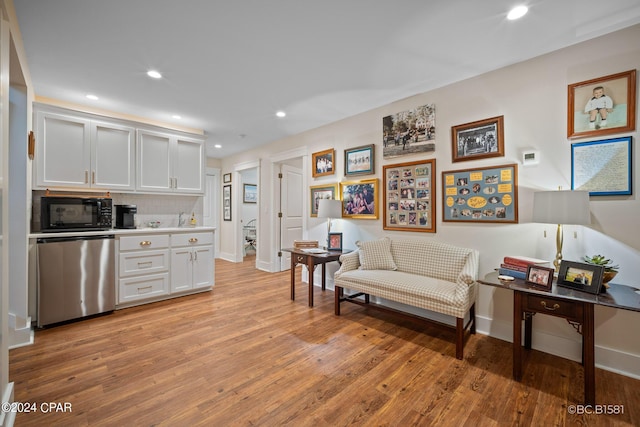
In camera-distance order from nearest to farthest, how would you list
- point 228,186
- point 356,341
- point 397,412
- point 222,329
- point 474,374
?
point 397,412
point 474,374
point 356,341
point 222,329
point 228,186

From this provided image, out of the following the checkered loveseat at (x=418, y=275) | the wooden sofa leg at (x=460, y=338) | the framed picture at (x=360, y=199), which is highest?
the framed picture at (x=360, y=199)

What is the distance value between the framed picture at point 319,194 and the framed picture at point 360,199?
150 mm

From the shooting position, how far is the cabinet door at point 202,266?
12.5ft

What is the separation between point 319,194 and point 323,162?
0.50m

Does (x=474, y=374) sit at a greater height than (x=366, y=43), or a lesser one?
lesser

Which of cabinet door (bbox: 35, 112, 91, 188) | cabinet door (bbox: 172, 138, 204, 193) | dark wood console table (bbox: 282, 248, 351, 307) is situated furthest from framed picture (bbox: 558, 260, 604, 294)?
cabinet door (bbox: 35, 112, 91, 188)

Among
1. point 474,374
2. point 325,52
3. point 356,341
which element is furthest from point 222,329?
point 325,52

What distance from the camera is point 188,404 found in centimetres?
166

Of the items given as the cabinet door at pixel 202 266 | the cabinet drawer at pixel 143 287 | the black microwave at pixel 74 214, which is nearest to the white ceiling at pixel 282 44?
the black microwave at pixel 74 214

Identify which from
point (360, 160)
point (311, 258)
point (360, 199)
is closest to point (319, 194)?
point (360, 199)

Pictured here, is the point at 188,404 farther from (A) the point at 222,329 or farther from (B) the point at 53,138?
(B) the point at 53,138

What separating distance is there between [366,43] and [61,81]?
3089 mm

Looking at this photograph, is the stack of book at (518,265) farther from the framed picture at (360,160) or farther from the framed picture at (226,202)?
the framed picture at (226,202)

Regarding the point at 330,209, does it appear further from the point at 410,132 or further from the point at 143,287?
the point at 143,287
